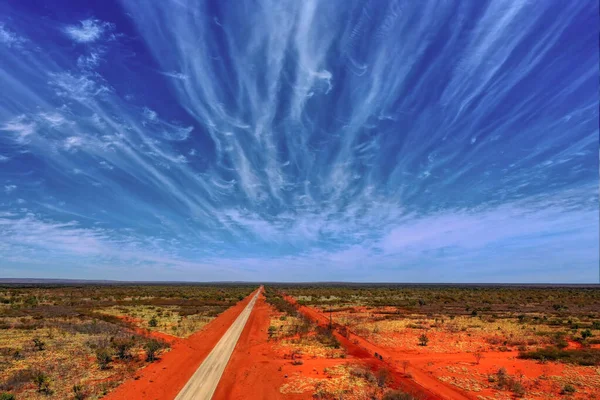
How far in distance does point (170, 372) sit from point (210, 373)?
2.19 metres

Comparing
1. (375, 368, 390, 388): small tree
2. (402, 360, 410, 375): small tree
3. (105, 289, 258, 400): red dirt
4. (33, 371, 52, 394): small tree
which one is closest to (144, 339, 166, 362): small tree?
(105, 289, 258, 400): red dirt

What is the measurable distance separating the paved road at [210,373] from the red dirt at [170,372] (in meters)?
0.35

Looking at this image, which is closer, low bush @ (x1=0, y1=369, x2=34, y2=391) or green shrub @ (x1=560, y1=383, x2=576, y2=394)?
green shrub @ (x1=560, y1=383, x2=576, y2=394)

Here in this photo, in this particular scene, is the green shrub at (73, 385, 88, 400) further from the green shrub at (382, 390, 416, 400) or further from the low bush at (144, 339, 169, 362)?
the green shrub at (382, 390, 416, 400)

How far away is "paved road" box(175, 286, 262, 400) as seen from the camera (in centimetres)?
1355

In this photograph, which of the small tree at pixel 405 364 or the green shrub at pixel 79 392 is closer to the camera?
the green shrub at pixel 79 392

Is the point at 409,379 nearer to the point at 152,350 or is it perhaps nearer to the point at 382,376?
the point at 382,376

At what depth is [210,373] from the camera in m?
16.5

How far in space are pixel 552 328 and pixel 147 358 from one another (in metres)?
33.3

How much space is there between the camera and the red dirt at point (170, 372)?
13.9m

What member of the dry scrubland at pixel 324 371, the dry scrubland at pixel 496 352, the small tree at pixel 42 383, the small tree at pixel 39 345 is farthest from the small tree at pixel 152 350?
the dry scrubland at pixel 496 352

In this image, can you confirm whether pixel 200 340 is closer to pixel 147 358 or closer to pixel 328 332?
pixel 147 358

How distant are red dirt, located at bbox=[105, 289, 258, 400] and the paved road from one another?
35 cm

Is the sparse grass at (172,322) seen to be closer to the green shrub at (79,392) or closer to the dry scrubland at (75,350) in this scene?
the dry scrubland at (75,350)
